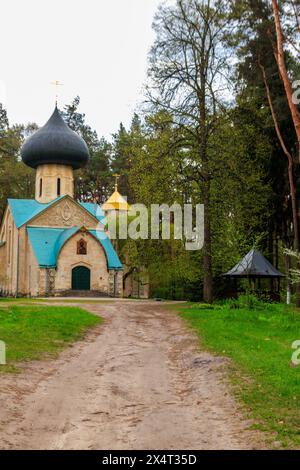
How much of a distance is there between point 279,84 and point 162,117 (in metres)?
4.93

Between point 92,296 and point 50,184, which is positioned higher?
point 50,184

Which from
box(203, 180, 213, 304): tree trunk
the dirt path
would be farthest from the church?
the dirt path

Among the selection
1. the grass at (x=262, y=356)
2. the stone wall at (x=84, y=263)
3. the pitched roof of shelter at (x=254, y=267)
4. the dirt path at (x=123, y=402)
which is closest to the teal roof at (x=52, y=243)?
the stone wall at (x=84, y=263)

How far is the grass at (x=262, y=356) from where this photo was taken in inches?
235

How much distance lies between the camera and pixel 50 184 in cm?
3522

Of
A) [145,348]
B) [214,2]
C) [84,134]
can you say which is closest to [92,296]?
[214,2]

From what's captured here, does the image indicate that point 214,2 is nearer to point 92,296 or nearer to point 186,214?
point 186,214

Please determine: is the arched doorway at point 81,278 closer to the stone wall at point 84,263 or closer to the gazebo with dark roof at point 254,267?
the stone wall at point 84,263

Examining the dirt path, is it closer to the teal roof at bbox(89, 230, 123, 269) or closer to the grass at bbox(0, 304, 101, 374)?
the grass at bbox(0, 304, 101, 374)

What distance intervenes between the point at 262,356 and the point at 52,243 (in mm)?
24261

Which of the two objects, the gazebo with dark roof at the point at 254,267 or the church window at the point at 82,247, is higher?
the church window at the point at 82,247

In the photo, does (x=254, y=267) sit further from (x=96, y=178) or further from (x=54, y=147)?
(x=96, y=178)

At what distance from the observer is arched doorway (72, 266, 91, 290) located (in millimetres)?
31562

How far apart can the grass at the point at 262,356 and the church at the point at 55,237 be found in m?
15.4
